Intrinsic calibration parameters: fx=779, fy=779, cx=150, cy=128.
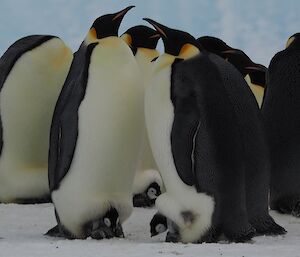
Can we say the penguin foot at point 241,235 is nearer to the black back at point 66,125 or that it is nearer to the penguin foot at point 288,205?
the black back at point 66,125

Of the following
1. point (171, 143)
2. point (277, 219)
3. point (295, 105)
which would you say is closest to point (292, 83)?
point (295, 105)

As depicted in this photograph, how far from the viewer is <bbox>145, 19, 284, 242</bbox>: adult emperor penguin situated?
4359mm

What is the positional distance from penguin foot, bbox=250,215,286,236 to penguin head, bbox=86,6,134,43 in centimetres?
158

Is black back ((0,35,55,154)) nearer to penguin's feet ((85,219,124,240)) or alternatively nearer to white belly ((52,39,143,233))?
white belly ((52,39,143,233))

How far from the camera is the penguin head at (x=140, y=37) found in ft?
24.0

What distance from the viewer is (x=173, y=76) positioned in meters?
4.59

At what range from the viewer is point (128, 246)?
13.6ft

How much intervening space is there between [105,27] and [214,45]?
2.71 m

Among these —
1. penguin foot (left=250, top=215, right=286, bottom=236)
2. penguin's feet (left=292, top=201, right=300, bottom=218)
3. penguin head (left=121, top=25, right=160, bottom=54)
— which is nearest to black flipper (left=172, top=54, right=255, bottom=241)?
penguin foot (left=250, top=215, right=286, bottom=236)

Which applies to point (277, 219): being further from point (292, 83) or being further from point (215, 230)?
point (215, 230)

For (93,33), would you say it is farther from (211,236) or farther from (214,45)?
(214,45)

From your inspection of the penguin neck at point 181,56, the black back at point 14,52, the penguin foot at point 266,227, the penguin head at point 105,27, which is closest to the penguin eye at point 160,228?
the penguin foot at point 266,227

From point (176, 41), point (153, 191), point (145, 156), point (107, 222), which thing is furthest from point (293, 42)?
point (107, 222)

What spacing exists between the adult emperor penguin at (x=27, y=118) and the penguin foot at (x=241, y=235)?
2772 mm
